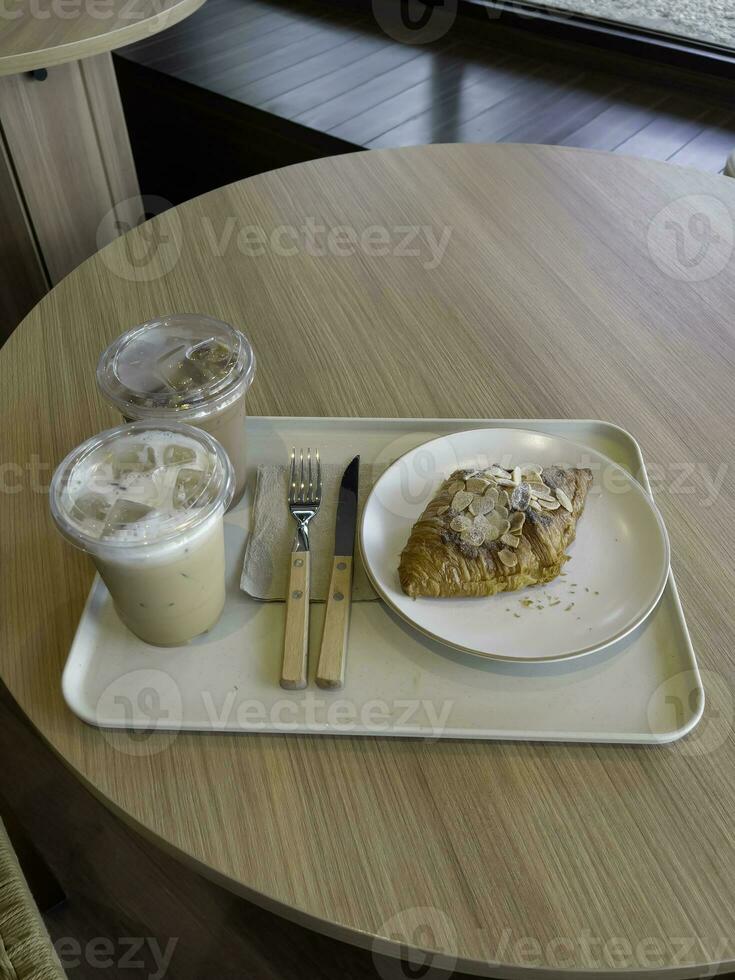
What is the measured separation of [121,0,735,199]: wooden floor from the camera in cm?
216

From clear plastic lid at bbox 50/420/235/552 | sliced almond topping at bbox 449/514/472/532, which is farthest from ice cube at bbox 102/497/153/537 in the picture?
sliced almond topping at bbox 449/514/472/532

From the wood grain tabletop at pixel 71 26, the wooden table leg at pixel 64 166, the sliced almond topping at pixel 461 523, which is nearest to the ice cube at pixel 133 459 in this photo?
the sliced almond topping at pixel 461 523

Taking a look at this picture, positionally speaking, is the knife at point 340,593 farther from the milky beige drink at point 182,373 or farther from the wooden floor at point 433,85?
the wooden floor at point 433,85

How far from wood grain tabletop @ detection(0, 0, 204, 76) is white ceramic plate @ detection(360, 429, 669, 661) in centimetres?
94

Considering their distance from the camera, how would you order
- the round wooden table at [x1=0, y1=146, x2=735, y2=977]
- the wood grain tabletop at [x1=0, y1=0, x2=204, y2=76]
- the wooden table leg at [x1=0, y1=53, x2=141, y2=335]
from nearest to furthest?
1. the round wooden table at [x1=0, y1=146, x2=735, y2=977]
2. the wood grain tabletop at [x1=0, y1=0, x2=204, y2=76]
3. the wooden table leg at [x1=0, y1=53, x2=141, y2=335]

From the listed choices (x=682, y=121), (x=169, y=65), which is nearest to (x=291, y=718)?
(x=682, y=121)

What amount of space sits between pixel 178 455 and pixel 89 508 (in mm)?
75

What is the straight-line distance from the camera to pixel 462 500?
0.70 m

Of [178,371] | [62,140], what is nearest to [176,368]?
[178,371]

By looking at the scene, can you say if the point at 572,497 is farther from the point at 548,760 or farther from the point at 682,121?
the point at 682,121

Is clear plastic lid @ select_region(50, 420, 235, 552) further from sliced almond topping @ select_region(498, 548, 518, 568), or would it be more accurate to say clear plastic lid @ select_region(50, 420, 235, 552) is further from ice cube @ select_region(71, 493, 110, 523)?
sliced almond topping @ select_region(498, 548, 518, 568)

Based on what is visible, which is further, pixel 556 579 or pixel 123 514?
pixel 556 579

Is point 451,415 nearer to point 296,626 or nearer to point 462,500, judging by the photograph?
point 462,500

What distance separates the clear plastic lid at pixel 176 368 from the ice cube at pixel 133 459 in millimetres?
65
